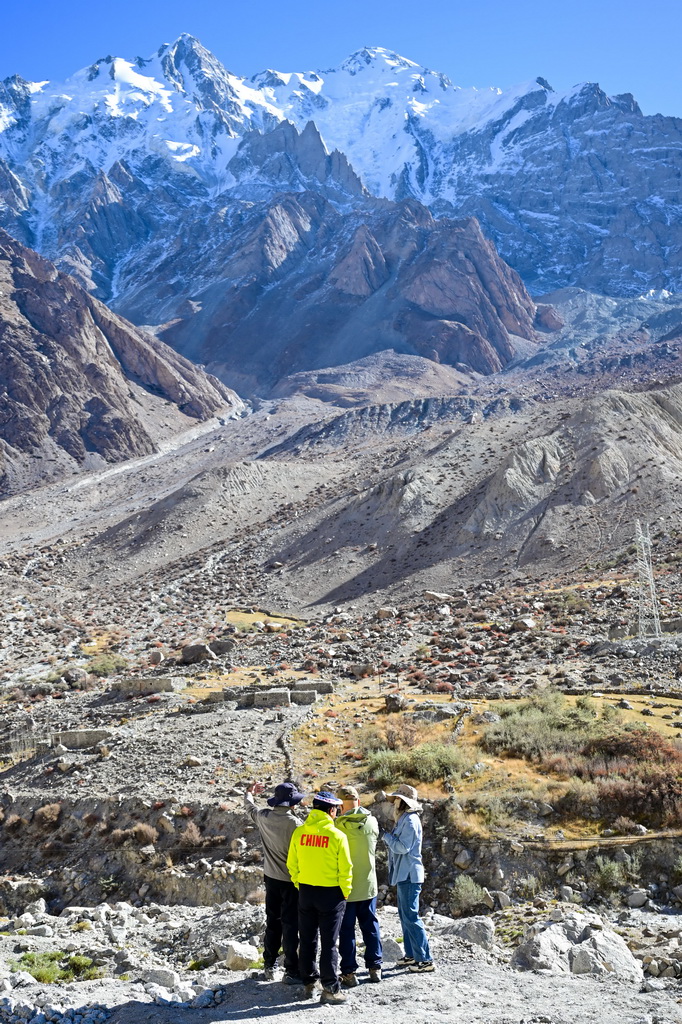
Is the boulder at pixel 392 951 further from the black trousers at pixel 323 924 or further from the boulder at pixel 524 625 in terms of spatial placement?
the boulder at pixel 524 625

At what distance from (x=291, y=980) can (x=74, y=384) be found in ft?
424

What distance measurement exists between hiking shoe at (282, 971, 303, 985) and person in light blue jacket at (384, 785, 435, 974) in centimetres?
110

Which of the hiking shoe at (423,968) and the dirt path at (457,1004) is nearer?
the dirt path at (457,1004)

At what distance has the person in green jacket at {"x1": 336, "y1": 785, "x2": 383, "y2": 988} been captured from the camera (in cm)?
959

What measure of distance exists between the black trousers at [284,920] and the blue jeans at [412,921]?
112 centimetres

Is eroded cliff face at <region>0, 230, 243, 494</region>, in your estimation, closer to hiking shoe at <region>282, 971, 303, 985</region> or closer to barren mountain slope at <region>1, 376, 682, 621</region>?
barren mountain slope at <region>1, 376, 682, 621</region>

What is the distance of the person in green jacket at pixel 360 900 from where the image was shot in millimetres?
9594

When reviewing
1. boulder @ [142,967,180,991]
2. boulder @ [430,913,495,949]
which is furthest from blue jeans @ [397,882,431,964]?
boulder @ [142,967,180,991]

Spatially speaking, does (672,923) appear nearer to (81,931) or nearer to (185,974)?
(185,974)

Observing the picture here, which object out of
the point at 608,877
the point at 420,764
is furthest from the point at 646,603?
the point at 608,877

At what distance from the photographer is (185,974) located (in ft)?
35.5

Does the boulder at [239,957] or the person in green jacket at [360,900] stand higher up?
the person in green jacket at [360,900]

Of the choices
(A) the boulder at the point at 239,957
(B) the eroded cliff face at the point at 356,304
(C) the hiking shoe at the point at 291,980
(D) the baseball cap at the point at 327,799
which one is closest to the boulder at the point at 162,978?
(A) the boulder at the point at 239,957

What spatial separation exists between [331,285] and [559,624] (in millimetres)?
154442
